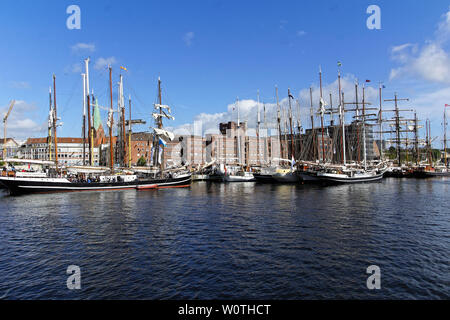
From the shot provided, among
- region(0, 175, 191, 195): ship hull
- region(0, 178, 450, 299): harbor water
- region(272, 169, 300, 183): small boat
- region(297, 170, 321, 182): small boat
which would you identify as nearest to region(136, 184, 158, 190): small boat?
region(0, 175, 191, 195): ship hull

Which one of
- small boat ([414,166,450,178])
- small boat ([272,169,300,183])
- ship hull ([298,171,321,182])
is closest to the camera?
ship hull ([298,171,321,182])

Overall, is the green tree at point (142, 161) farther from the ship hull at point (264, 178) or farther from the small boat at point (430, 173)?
the small boat at point (430, 173)

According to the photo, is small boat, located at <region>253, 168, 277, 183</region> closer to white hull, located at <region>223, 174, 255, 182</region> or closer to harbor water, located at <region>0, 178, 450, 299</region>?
white hull, located at <region>223, 174, 255, 182</region>

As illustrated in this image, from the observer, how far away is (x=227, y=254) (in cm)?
1905

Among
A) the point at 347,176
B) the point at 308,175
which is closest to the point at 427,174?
the point at 347,176

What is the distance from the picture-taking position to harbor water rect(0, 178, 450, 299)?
13.9 metres

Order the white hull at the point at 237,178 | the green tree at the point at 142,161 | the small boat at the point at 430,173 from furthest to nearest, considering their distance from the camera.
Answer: the green tree at the point at 142,161 → the small boat at the point at 430,173 → the white hull at the point at 237,178

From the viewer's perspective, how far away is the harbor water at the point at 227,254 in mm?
13867

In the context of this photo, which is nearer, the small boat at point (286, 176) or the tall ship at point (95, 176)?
the tall ship at point (95, 176)

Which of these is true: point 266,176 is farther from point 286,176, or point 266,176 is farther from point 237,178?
point 237,178

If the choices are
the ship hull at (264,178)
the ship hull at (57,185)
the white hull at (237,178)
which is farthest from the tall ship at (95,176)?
the ship hull at (264,178)

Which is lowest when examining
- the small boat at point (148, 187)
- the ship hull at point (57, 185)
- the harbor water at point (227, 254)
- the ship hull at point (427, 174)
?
the harbor water at point (227, 254)
